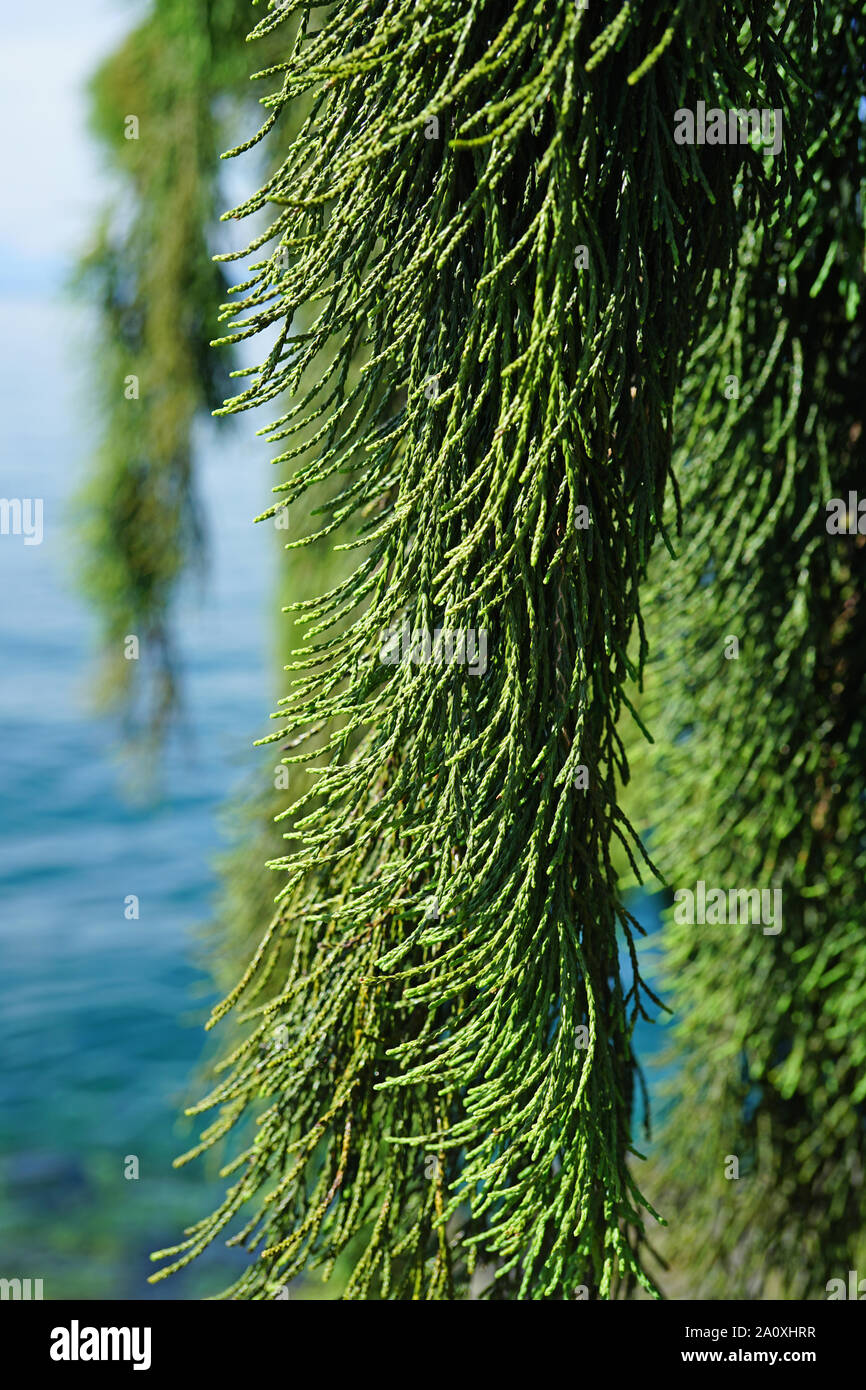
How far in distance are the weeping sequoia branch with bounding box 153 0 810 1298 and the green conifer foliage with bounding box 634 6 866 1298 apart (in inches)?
12.8

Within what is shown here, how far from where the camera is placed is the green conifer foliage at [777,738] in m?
1.13

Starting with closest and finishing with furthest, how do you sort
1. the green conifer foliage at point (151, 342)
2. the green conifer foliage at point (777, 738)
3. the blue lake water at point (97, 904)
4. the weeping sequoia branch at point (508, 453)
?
the weeping sequoia branch at point (508, 453) < the green conifer foliage at point (777, 738) < the green conifer foliage at point (151, 342) < the blue lake water at point (97, 904)

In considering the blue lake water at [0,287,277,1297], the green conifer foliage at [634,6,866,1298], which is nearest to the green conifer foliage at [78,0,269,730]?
the blue lake water at [0,287,277,1297]

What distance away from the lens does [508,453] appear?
68cm

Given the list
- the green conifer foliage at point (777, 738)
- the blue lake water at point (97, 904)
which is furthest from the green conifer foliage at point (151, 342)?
the green conifer foliage at point (777, 738)

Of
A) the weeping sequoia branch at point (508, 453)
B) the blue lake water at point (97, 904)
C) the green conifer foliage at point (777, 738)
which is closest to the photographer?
the weeping sequoia branch at point (508, 453)

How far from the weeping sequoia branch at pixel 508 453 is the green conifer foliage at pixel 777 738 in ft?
1.07

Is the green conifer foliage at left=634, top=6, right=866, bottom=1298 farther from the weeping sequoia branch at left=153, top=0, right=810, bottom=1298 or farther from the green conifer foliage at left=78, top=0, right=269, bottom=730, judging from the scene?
the green conifer foliage at left=78, top=0, right=269, bottom=730

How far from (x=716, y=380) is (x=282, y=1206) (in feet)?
2.60

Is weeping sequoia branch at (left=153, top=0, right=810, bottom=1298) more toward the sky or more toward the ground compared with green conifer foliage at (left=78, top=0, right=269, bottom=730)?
more toward the ground

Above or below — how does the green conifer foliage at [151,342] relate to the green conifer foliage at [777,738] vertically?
above

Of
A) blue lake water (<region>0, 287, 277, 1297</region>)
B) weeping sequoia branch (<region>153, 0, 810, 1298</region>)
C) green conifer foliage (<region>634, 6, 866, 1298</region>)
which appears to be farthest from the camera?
blue lake water (<region>0, 287, 277, 1297</region>)

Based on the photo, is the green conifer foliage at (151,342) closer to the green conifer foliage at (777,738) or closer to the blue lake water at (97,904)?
the blue lake water at (97,904)

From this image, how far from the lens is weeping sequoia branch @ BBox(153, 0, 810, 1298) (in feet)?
2.10
